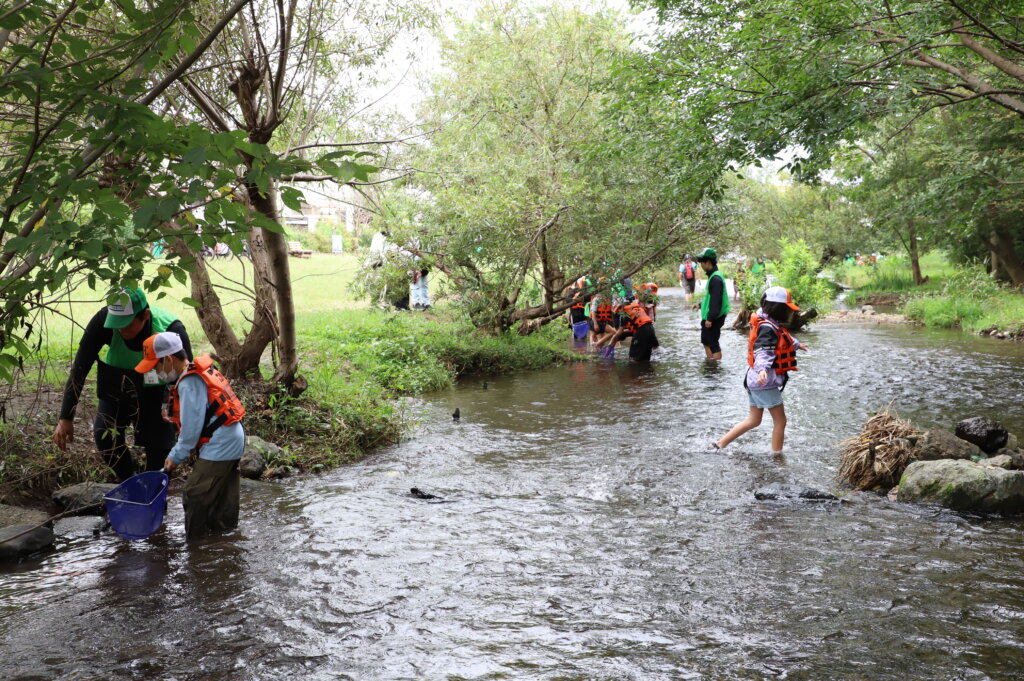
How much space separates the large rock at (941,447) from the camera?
26.7 ft

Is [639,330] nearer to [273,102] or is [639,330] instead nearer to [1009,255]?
[273,102]

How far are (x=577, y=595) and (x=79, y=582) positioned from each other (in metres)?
3.56

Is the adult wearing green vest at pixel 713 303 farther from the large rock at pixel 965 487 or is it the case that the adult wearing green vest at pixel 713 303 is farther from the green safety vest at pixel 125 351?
the green safety vest at pixel 125 351

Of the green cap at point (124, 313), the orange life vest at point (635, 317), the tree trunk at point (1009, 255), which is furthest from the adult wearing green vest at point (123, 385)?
the tree trunk at point (1009, 255)

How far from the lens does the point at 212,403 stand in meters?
6.09

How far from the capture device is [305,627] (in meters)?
4.95

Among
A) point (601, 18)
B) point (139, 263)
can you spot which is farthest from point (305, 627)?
point (601, 18)

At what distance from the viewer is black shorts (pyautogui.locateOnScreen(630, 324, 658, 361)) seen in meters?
17.1

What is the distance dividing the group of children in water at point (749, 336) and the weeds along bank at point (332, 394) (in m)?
1.37

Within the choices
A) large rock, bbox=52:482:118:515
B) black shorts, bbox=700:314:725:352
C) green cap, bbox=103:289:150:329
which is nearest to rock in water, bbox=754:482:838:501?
green cap, bbox=103:289:150:329

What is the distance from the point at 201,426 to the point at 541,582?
2.85 m

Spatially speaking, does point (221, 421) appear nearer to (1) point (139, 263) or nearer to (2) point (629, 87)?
(1) point (139, 263)

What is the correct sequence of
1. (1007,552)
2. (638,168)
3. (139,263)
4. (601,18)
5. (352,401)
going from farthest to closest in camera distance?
(601,18) → (638,168) → (352,401) → (1007,552) → (139,263)

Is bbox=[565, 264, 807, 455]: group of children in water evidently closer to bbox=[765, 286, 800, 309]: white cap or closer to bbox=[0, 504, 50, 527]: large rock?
bbox=[765, 286, 800, 309]: white cap
